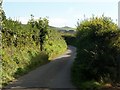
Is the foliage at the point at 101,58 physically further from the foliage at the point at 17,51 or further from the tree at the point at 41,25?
the tree at the point at 41,25

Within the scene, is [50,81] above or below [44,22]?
below

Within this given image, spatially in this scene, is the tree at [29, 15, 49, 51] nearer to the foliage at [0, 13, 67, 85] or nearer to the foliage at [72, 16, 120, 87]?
the foliage at [0, 13, 67, 85]

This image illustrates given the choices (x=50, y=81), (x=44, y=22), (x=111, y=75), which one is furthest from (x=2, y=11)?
(x=44, y=22)

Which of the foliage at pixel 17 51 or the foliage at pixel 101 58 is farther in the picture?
the foliage at pixel 17 51

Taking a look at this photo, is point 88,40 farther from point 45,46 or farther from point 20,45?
point 45,46

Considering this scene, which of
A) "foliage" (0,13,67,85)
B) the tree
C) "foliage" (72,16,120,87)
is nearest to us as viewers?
"foliage" (72,16,120,87)

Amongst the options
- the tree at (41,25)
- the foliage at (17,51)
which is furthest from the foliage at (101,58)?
the tree at (41,25)

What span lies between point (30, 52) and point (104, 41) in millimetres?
12364

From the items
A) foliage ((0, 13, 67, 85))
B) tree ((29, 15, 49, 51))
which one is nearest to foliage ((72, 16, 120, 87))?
foliage ((0, 13, 67, 85))

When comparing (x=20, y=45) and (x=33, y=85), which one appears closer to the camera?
(x=33, y=85)

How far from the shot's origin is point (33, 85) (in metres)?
19.2

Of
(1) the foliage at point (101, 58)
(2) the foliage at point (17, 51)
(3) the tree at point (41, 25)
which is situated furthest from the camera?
(3) the tree at point (41, 25)

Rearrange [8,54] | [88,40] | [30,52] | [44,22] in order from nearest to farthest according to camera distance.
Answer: [88,40]
[8,54]
[30,52]
[44,22]

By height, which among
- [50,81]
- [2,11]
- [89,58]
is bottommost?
[50,81]
